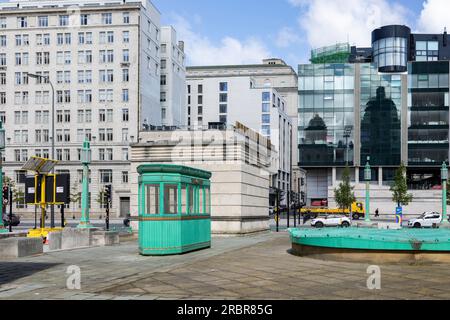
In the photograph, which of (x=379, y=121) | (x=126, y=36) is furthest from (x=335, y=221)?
(x=126, y=36)

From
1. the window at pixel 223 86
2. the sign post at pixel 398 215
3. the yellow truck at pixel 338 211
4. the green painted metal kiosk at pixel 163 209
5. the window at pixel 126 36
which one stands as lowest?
the yellow truck at pixel 338 211

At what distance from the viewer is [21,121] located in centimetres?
8725

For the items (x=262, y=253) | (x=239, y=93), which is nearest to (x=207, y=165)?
(x=262, y=253)

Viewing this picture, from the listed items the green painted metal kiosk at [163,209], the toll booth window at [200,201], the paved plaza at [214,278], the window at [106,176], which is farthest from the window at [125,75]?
the paved plaza at [214,278]

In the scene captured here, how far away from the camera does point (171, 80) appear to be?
96.4 meters

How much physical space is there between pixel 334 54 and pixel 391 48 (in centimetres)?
1016

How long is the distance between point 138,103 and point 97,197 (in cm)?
1523

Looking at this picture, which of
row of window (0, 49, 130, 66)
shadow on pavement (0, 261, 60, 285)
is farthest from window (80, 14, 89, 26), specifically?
shadow on pavement (0, 261, 60, 285)

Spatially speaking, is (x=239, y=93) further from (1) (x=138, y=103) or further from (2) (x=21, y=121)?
(2) (x=21, y=121)

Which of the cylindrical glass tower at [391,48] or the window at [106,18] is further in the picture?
the cylindrical glass tower at [391,48]

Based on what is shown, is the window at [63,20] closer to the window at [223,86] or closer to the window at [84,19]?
the window at [84,19]

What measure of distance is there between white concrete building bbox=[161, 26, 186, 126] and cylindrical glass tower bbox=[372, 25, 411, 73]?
34.4 meters

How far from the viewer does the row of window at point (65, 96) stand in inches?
3359

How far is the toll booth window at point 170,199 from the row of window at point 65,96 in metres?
68.9
